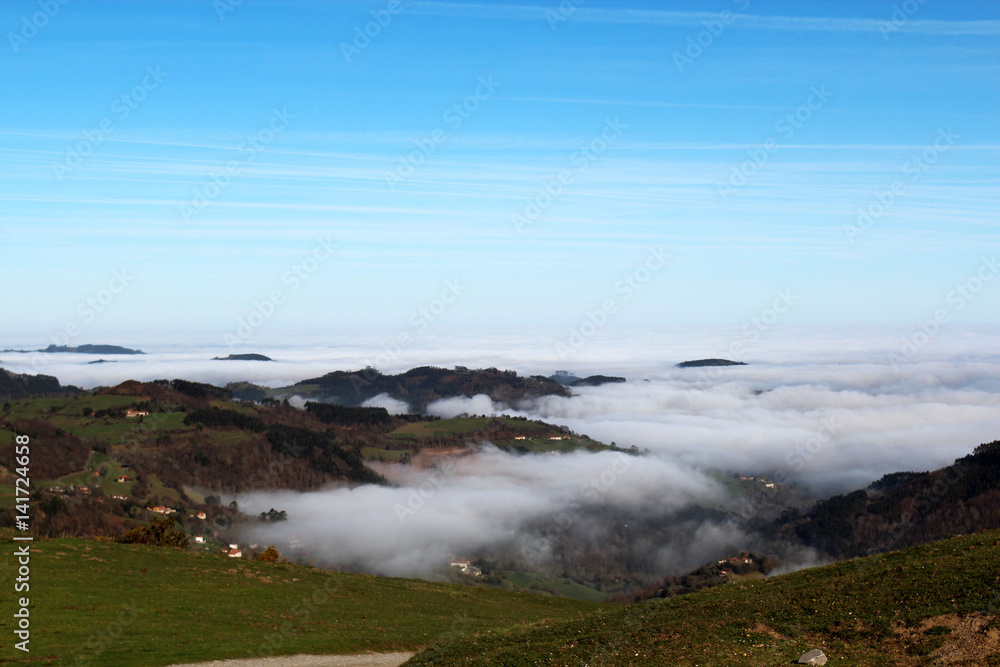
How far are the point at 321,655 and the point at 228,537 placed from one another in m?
137

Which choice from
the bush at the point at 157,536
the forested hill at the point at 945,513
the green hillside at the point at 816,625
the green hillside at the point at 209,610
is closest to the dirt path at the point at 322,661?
the green hillside at the point at 209,610

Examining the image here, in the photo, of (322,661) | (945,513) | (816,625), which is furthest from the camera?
(945,513)

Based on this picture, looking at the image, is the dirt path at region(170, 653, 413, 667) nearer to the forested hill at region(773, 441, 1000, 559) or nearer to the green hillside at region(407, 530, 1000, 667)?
the green hillside at region(407, 530, 1000, 667)

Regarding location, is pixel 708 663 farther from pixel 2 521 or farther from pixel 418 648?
pixel 2 521

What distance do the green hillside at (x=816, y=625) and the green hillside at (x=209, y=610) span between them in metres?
9.08

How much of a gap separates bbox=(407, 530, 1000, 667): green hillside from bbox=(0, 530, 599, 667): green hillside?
358 inches

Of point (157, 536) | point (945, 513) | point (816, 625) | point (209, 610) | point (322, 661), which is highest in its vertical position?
point (816, 625)

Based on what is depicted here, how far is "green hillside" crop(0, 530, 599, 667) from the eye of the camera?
27812 mm

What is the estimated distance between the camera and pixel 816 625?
20.7 meters

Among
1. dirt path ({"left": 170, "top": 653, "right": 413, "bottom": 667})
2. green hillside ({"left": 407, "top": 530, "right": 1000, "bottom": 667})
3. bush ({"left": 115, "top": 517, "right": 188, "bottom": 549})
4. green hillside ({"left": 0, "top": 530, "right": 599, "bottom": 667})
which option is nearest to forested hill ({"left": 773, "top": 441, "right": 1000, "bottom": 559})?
green hillside ({"left": 0, "top": 530, "right": 599, "bottom": 667})

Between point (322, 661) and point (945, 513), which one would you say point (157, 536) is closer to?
point (322, 661)

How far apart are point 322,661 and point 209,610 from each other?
28.4ft

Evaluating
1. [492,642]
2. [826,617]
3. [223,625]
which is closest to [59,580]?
[223,625]

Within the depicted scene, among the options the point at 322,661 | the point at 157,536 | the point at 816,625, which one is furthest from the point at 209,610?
the point at 816,625
